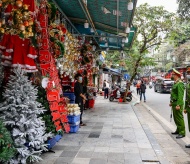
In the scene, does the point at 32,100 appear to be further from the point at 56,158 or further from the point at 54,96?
the point at 56,158

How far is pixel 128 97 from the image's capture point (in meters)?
20.1

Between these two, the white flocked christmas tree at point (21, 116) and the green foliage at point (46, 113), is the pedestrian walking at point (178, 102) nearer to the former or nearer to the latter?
the green foliage at point (46, 113)

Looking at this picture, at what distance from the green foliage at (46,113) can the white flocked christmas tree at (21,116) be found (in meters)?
0.67

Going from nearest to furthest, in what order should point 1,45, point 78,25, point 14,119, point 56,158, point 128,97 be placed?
point 14,119 < point 1,45 < point 56,158 < point 78,25 < point 128,97

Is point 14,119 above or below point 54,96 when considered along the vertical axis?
below

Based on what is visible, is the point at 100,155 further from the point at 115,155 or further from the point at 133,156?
the point at 133,156

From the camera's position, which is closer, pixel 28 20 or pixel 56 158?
pixel 28 20

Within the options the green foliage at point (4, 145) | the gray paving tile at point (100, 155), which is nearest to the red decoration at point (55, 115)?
the gray paving tile at point (100, 155)

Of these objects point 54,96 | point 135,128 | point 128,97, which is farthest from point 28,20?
point 128,97

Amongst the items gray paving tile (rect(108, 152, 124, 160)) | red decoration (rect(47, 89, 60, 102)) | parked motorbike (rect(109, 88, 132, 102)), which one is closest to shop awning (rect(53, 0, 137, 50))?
red decoration (rect(47, 89, 60, 102))

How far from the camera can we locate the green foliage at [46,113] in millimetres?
5543

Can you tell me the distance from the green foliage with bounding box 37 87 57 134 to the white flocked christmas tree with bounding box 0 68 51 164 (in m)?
0.67

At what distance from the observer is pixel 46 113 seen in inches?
225

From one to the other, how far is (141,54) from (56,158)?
13.6m
